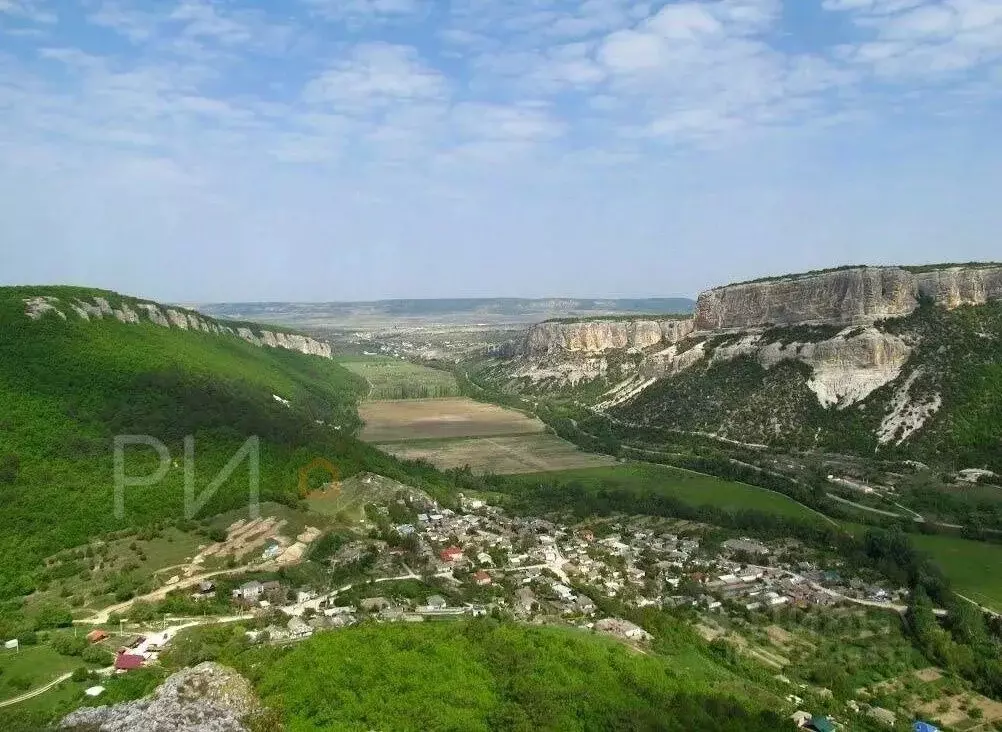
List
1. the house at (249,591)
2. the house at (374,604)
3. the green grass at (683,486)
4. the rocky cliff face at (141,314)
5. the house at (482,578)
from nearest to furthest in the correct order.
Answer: the house at (374,604)
the house at (249,591)
the house at (482,578)
the green grass at (683,486)
the rocky cliff face at (141,314)

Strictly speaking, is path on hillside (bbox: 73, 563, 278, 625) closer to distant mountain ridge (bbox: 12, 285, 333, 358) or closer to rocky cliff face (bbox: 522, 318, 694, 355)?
distant mountain ridge (bbox: 12, 285, 333, 358)

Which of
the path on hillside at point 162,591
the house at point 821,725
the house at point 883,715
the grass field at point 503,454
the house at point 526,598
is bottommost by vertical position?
the grass field at point 503,454

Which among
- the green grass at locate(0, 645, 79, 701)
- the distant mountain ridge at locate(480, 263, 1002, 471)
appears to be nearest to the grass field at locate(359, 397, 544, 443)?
the distant mountain ridge at locate(480, 263, 1002, 471)

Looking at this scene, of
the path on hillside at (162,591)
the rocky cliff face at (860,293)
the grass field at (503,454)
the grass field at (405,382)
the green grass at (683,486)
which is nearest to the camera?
the path on hillside at (162,591)

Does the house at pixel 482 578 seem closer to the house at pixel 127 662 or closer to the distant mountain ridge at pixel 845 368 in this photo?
the house at pixel 127 662

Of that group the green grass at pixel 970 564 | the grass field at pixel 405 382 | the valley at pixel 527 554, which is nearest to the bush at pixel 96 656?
the valley at pixel 527 554

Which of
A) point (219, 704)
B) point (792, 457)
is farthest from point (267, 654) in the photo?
point (792, 457)

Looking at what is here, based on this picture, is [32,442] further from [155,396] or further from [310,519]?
[310,519]
